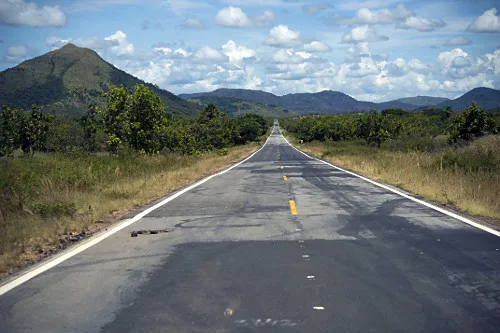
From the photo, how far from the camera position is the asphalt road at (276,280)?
183 inches

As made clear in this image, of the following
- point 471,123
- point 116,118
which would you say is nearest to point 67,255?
point 116,118

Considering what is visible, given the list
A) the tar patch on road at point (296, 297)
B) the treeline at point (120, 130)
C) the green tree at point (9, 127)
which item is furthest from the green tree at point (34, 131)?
the tar patch on road at point (296, 297)

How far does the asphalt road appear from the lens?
466 cm

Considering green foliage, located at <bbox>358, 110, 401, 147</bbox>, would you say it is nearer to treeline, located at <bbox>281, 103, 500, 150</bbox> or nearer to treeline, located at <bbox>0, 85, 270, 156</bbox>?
treeline, located at <bbox>281, 103, 500, 150</bbox>

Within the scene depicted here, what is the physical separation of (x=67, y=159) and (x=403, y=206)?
40.6 feet

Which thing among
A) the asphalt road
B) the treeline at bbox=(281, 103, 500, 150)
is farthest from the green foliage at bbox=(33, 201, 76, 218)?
the treeline at bbox=(281, 103, 500, 150)

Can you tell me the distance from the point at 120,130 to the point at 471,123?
23.1 m

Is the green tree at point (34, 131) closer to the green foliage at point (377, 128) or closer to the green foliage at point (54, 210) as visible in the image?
the green foliage at point (377, 128)

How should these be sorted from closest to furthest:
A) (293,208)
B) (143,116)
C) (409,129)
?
(293,208) < (143,116) < (409,129)

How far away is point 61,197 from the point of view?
42.4 ft

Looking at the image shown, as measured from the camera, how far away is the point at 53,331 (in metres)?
4.48

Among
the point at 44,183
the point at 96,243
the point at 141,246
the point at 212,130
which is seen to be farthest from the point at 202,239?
the point at 212,130

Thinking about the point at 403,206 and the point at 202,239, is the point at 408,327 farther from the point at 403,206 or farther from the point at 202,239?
the point at 403,206

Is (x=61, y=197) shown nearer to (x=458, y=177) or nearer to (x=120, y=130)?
(x=458, y=177)
